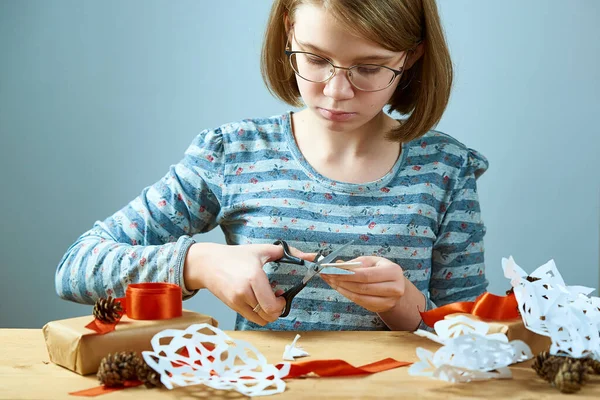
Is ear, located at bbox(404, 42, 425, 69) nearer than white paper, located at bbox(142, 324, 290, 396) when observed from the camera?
No

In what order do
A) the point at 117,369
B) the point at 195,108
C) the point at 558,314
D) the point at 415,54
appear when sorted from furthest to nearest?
the point at 195,108
the point at 415,54
the point at 558,314
the point at 117,369

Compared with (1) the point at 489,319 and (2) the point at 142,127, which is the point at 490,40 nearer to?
(2) the point at 142,127

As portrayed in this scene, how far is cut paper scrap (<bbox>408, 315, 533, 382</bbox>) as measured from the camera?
80cm

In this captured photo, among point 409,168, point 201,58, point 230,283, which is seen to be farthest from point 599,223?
point 230,283

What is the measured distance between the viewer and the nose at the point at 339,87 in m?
1.07

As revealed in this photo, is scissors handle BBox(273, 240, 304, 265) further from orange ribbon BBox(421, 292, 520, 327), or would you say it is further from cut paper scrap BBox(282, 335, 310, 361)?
orange ribbon BBox(421, 292, 520, 327)

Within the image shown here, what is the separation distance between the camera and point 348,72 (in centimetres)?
107

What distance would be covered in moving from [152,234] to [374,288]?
0.42 metres

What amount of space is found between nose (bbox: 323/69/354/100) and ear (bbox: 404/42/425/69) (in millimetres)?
171

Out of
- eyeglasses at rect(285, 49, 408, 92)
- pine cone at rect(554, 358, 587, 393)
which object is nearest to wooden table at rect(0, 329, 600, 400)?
pine cone at rect(554, 358, 587, 393)

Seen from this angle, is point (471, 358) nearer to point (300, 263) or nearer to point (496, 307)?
point (496, 307)

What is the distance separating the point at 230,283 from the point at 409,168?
457 millimetres

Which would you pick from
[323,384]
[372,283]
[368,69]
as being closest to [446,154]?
[368,69]

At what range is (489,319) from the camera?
913 millimetres
